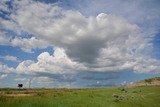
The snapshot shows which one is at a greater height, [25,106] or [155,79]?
[155,79]

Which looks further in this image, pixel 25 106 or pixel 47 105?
pixel 47 105

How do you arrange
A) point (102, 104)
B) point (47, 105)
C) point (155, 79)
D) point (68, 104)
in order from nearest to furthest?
point (47, 105), point (68, 104), point (102, 104), point (155, 79)

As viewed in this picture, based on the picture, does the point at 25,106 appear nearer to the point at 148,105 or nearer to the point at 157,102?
the point at 148,105

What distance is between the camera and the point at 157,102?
172 feet

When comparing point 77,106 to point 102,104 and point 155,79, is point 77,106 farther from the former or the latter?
point 155,79

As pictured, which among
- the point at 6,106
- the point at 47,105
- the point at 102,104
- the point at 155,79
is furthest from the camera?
the point at 155,79

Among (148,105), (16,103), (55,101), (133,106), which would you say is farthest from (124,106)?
(16,103)

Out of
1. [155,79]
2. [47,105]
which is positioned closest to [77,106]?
[47,105]

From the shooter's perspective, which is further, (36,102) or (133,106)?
(133,106)

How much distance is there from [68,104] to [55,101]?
72.9 inches

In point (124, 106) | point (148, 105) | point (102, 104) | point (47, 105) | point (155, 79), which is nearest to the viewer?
point (47, 105)

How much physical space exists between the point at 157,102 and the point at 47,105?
28.9 metres

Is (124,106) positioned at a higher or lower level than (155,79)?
lower

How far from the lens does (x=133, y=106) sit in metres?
43.4
